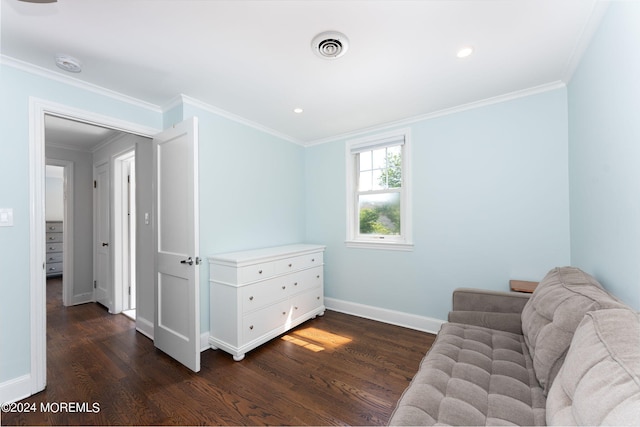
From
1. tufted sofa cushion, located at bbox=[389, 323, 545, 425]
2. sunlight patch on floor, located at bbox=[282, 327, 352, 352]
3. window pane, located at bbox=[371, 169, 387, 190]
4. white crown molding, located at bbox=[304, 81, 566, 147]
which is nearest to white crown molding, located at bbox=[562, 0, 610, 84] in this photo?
white crown molding, located at bbox=[304, 81, 566, 147]

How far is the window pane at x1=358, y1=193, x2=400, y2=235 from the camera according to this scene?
3266 mm

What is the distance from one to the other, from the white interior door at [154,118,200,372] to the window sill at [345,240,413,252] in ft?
6.43

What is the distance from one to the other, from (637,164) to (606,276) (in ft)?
2.37

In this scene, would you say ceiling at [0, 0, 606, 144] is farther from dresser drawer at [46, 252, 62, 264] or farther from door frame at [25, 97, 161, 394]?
dresser drawer at [46, 252, 62, 264]

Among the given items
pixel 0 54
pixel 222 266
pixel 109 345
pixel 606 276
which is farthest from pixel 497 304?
pixel 0 54

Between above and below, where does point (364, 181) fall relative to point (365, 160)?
below

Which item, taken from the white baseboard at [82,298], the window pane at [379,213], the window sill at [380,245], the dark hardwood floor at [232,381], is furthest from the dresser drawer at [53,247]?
the window pane at [379,213]

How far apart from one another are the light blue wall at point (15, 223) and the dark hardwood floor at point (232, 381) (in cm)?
36

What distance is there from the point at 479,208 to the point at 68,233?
5.45 m

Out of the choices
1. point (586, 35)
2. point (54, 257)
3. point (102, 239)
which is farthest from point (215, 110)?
point (54, 257)

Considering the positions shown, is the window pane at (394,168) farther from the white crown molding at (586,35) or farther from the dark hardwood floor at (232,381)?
the dark hardwood floor at (232,381)

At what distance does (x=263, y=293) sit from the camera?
2.62 metres

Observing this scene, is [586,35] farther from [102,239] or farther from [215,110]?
[102,239]

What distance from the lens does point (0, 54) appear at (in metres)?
1.80
